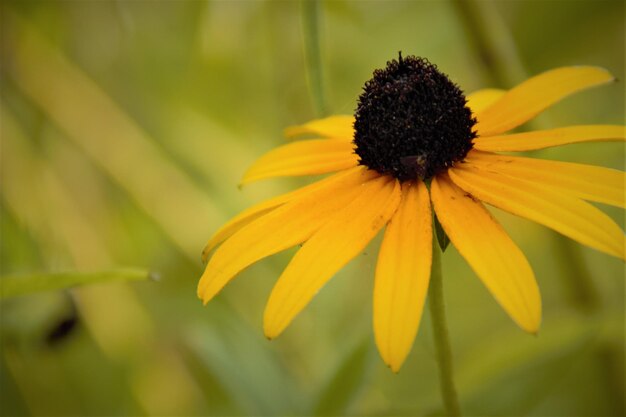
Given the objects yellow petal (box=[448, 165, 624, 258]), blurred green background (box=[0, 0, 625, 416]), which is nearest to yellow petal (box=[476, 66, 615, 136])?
yellow petal (box=[448, 165, 624, 258])

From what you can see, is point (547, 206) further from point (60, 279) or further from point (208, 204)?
point (208, 204)

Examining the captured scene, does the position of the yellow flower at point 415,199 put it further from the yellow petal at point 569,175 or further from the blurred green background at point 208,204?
the blurred green background at point 208,204

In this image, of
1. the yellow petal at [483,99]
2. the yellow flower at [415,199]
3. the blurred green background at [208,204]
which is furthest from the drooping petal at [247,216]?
the blurred green background at [208,204]

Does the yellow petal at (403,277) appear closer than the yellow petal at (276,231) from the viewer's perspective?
Yes

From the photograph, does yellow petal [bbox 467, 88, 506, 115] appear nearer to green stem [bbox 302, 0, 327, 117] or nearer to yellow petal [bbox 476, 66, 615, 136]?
yellow petal [bbox 476, 66, 615, 136]

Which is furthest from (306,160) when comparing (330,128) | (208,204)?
(208,204)

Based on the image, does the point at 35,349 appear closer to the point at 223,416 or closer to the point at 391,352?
the point at 223,416
